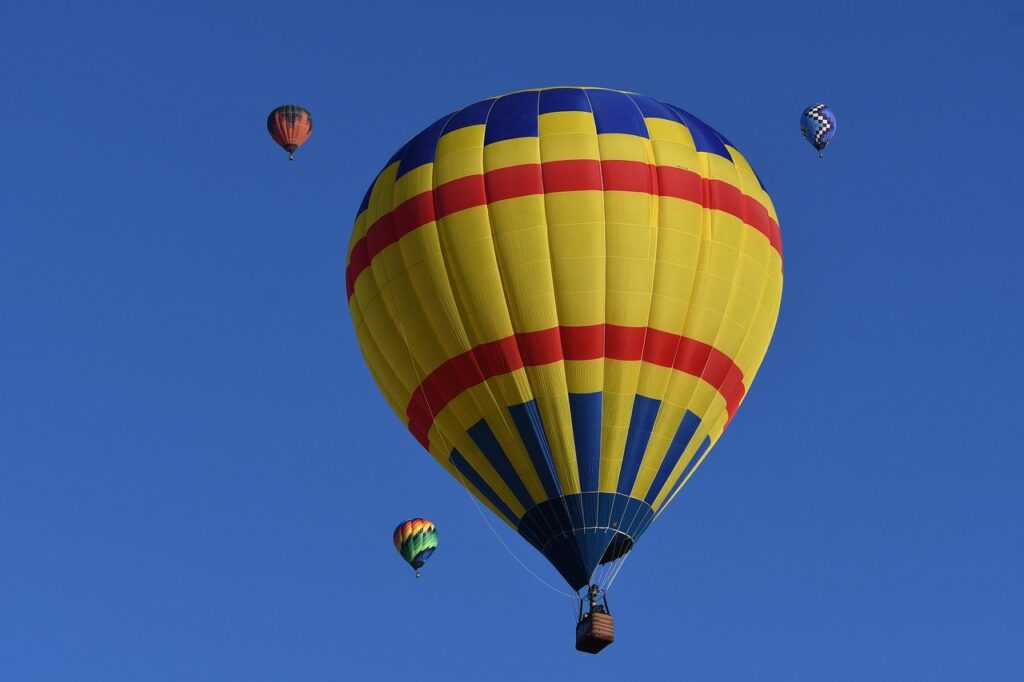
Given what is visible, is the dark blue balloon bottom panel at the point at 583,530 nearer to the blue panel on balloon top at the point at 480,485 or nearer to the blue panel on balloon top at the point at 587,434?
the blue panel on balloon top at the point at 587,434

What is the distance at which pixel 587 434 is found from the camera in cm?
2442

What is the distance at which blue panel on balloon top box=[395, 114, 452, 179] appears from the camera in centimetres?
2605

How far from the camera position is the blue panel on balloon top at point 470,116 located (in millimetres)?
26109

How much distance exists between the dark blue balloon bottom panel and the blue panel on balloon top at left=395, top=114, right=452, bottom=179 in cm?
473

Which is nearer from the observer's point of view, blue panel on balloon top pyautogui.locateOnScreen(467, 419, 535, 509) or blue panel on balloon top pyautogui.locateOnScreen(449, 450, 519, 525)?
blue panel on balloon top pyautogui.locateOnScreen(467, 419, 535, 509)

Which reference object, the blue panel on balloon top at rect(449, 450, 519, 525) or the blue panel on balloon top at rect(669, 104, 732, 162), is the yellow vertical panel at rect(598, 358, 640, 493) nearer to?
the blue panel on balloon top at rect(449, 450, 519, 525)

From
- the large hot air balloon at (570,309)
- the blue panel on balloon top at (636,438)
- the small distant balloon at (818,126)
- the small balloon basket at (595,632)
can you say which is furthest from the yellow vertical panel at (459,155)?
the small distant balloon at (818,126)

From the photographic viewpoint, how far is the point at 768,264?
86.2 ft

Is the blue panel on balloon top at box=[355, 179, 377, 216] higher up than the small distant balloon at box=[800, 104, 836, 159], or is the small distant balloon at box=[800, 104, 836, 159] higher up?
the small distant balloon at box=[800, 104, 836, 159]

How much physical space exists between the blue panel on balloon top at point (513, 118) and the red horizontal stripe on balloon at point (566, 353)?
8.71 ft

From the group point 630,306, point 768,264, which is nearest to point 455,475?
point 630,306

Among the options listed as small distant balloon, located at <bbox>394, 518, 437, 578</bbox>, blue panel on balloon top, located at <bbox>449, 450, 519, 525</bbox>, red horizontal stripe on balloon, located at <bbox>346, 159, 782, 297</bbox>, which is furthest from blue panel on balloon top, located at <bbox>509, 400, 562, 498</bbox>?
small distant balloon, located at <bbox>394, 518, 437, 578</bbox>

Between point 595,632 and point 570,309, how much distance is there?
387cm

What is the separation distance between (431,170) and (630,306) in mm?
3176
